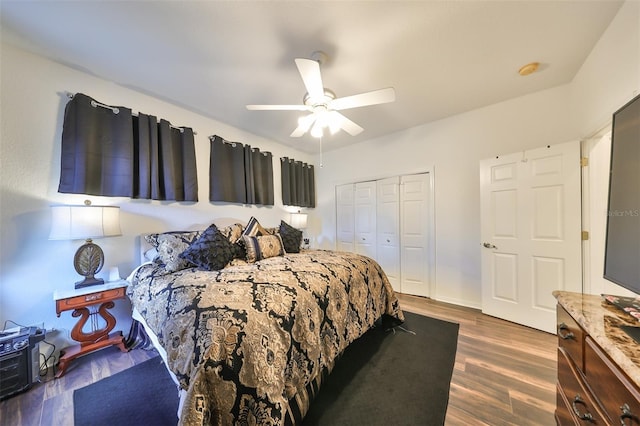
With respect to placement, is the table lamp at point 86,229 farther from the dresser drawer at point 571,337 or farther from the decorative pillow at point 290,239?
the dresser drawer at point 571,337

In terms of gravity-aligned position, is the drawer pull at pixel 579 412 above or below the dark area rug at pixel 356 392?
above

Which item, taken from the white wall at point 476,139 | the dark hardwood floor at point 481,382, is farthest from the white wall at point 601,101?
the dark hardwood floor at point 481,382

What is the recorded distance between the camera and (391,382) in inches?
66.0


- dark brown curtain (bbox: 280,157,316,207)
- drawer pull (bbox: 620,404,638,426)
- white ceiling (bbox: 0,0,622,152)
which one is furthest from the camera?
dark brown curtain (bbox: 280,157,316,207)

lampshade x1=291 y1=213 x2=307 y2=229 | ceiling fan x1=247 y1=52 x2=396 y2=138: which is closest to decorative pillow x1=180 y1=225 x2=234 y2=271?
ceiling fan x1=247 y1=52 x2=396 y2=138

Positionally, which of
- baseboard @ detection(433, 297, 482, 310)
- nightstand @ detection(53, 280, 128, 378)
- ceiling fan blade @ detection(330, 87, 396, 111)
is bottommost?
baseboard @ detection(433, 297, 482, 310)

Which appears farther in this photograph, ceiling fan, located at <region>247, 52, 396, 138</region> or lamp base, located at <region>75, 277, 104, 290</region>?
lamp base, located at <region>75, 277, 104, 290</region>

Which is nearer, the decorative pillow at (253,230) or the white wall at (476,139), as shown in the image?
the white wall at (476,139)

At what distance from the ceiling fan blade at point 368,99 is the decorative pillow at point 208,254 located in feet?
5.42

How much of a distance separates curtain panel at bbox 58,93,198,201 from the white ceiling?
0.38 metres

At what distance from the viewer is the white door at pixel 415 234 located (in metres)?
3.50

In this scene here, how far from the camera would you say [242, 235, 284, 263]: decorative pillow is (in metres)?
2.45

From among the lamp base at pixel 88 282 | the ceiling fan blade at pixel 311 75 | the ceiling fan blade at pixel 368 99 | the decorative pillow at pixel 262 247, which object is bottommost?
the lamp base at pixel 88 282

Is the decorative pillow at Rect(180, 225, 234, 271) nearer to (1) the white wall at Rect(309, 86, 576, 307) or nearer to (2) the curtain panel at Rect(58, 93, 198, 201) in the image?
(2) the curtain panel at Rect(58, 93, 198, 201)
